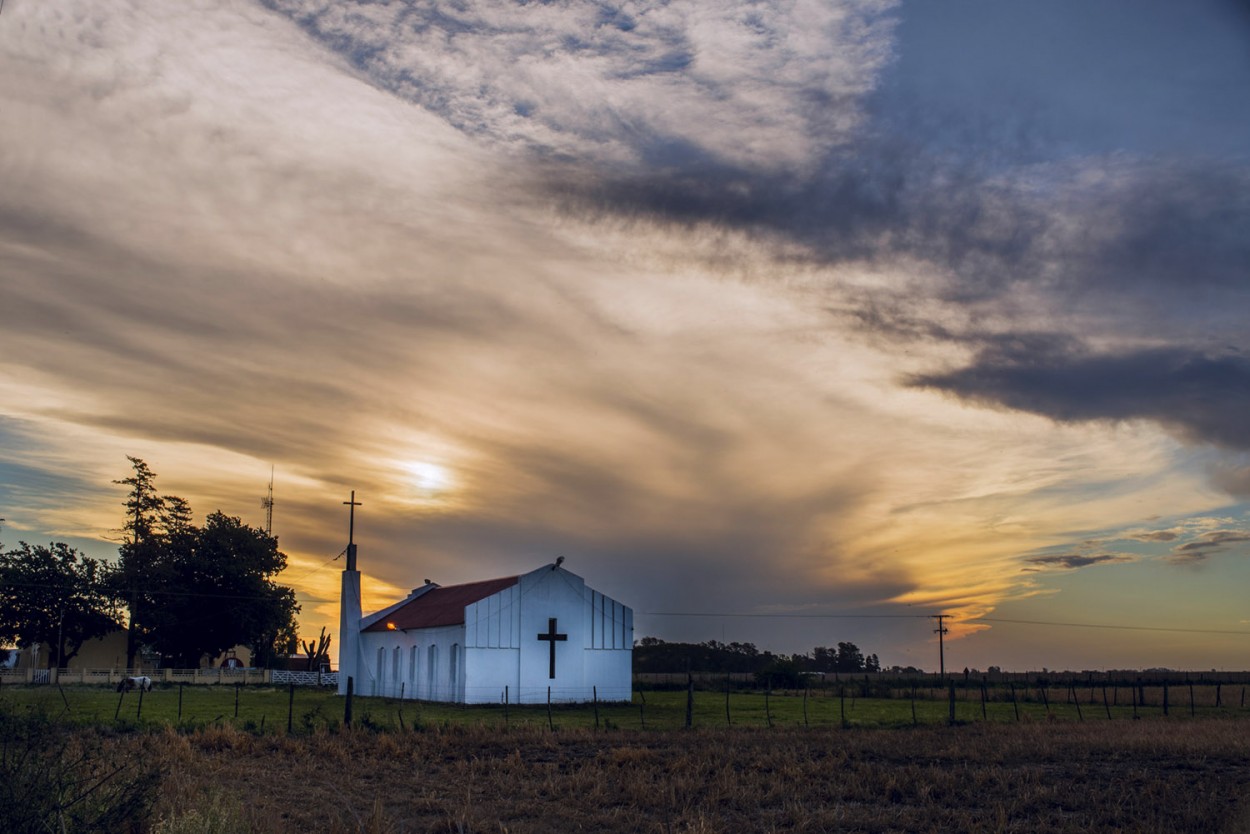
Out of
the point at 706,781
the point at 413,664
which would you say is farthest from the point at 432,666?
the point at 706,781

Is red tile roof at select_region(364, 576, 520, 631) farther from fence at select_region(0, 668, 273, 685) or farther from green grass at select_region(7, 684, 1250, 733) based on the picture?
fence at select_region(0, 668, 273, 685)

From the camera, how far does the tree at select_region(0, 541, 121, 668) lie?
80375 millimetres

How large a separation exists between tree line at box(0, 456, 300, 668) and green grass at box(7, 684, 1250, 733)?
69.0 ft

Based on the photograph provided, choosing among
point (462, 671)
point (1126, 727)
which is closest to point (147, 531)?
point (462, 671)

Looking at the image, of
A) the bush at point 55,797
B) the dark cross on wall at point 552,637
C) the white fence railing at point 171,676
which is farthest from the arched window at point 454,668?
the bush at point 55,797

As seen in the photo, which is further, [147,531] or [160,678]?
[147,531]

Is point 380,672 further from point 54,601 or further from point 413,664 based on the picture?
point 54,601

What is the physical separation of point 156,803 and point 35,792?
3.93m

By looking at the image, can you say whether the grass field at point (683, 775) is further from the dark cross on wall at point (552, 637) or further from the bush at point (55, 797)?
the dark cross on wall at point (552, 637)

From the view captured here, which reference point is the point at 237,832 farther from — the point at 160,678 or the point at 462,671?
the point at 160,678

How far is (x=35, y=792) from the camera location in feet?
36.6

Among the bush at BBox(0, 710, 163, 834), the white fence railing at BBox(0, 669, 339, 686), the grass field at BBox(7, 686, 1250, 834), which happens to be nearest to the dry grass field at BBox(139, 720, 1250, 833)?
the grass field at BBox(7, 686, 1250, 834)

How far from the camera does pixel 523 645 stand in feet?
174

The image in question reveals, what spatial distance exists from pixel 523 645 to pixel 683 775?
3198 cm
